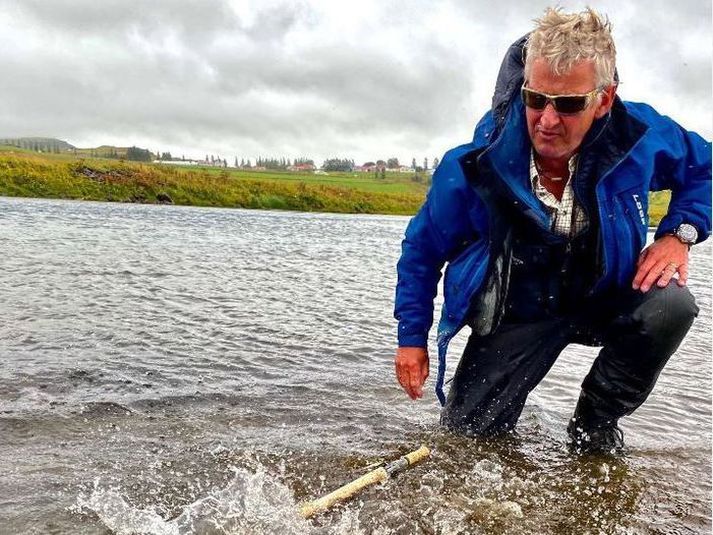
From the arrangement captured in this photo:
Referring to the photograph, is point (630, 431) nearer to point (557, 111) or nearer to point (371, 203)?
point (557, 111)

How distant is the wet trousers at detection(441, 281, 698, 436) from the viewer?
4250mm

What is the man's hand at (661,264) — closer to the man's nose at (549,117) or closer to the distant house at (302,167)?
the man's nose at (549,117)

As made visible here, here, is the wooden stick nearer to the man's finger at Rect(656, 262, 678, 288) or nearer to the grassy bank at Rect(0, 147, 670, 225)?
the man's finger at Rect(656, 262, 678, 288)

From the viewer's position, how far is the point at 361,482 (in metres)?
3.88

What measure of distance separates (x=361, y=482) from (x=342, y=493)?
170 millimetres

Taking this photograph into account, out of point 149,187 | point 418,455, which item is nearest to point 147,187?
point 149,187

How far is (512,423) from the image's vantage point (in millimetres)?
4965

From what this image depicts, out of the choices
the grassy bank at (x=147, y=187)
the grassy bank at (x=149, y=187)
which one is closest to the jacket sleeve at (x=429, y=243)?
the grassy bank at (x=149, y=187)

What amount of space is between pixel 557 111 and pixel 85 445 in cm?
376

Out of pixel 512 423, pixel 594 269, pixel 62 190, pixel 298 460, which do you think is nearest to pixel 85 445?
pixel 298 460

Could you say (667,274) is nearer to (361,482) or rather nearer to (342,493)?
(361,482)

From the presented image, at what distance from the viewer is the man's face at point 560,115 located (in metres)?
3.57

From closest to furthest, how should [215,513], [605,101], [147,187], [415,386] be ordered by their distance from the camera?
1. [215,513]
2. [605,101]
3. [415,386]
4. [147,187]

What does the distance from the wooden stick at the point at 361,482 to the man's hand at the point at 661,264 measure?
72.9 inches
